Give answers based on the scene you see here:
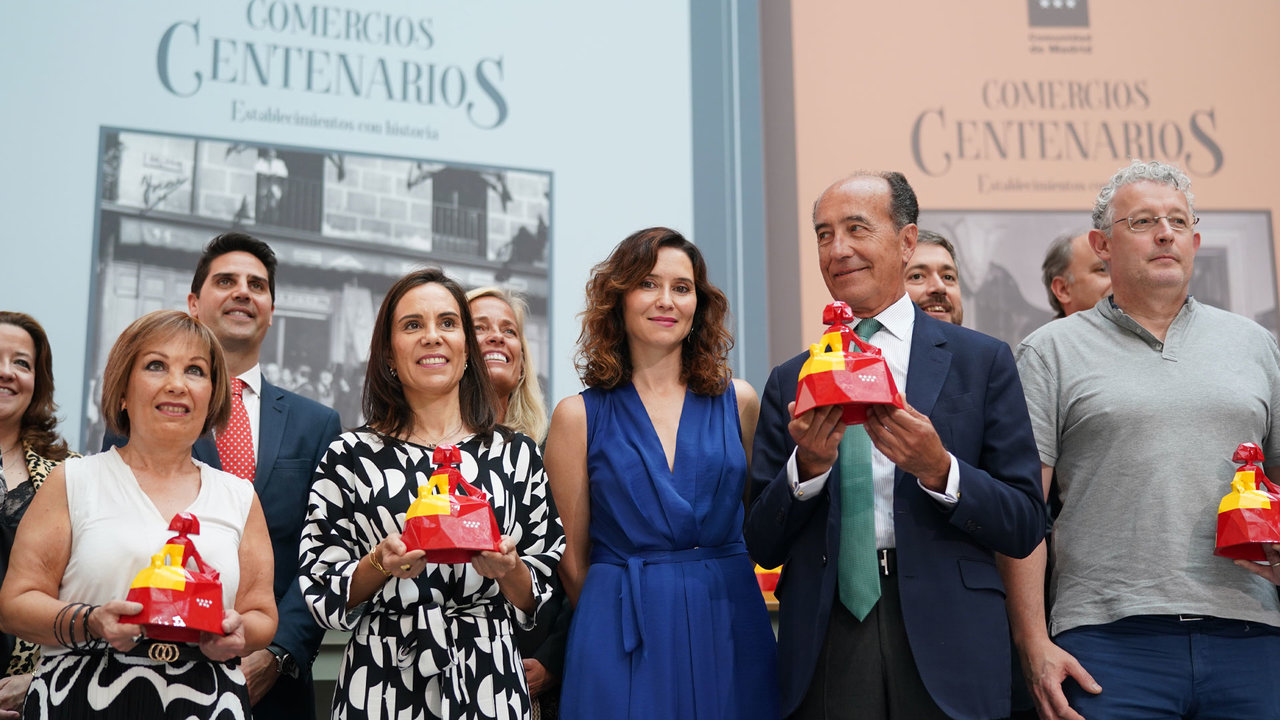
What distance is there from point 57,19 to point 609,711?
134 inches

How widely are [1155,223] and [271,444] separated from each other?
2230 mm

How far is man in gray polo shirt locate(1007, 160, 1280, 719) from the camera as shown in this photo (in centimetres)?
257

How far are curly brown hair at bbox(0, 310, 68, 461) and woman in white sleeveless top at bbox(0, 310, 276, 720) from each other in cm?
84

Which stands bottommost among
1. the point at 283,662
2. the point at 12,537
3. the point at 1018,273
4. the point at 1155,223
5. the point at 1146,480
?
the point at 283,662

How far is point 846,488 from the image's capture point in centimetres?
245

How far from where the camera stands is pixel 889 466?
2482 mm

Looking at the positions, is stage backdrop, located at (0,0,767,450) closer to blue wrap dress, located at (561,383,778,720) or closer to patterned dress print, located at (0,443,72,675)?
patterned dress print, located at (0,443,72,675)

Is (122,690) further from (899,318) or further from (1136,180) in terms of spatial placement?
(1136,180)

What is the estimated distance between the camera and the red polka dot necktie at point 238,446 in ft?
9.82

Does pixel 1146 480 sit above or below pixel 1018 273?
below

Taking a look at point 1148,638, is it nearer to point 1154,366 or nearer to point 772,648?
point 1154,366

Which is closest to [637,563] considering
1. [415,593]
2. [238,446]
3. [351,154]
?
[415,593]

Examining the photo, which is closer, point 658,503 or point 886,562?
point 886,562

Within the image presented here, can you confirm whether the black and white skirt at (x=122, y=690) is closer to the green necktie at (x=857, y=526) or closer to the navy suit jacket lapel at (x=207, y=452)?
the navy suit jacket lapel at (x=207, y=452)
